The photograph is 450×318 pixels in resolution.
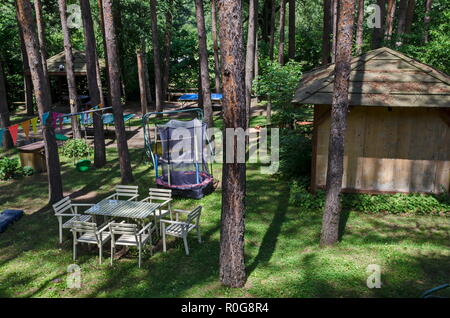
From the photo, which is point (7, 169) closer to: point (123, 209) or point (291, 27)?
point (123, 209)

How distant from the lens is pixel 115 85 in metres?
12.7

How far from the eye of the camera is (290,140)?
45.4ft

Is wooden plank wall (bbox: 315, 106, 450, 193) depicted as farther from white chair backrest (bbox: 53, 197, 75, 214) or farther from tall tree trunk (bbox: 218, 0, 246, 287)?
white chair backrest (bbox: 53, 197, 75, 214)

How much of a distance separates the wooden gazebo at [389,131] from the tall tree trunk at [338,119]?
238 cm

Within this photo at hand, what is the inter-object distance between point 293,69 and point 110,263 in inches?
511

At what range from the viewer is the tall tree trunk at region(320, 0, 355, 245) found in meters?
7.58

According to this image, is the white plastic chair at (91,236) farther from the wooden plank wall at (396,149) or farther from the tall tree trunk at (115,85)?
the wooden plank wall at (396,149)

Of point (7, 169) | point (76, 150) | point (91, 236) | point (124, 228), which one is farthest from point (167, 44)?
point (124, 228)

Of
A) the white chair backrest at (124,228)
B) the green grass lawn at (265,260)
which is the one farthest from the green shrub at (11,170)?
the white chair backrest at (124,228)

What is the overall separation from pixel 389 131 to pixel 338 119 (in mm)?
3634

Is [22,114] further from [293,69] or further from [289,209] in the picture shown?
[289,209]

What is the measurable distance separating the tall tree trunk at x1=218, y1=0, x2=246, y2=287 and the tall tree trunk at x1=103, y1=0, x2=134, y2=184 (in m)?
6.95

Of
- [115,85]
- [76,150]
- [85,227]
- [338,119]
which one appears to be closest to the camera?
[338,119]

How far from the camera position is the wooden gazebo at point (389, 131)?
10.4 meters
